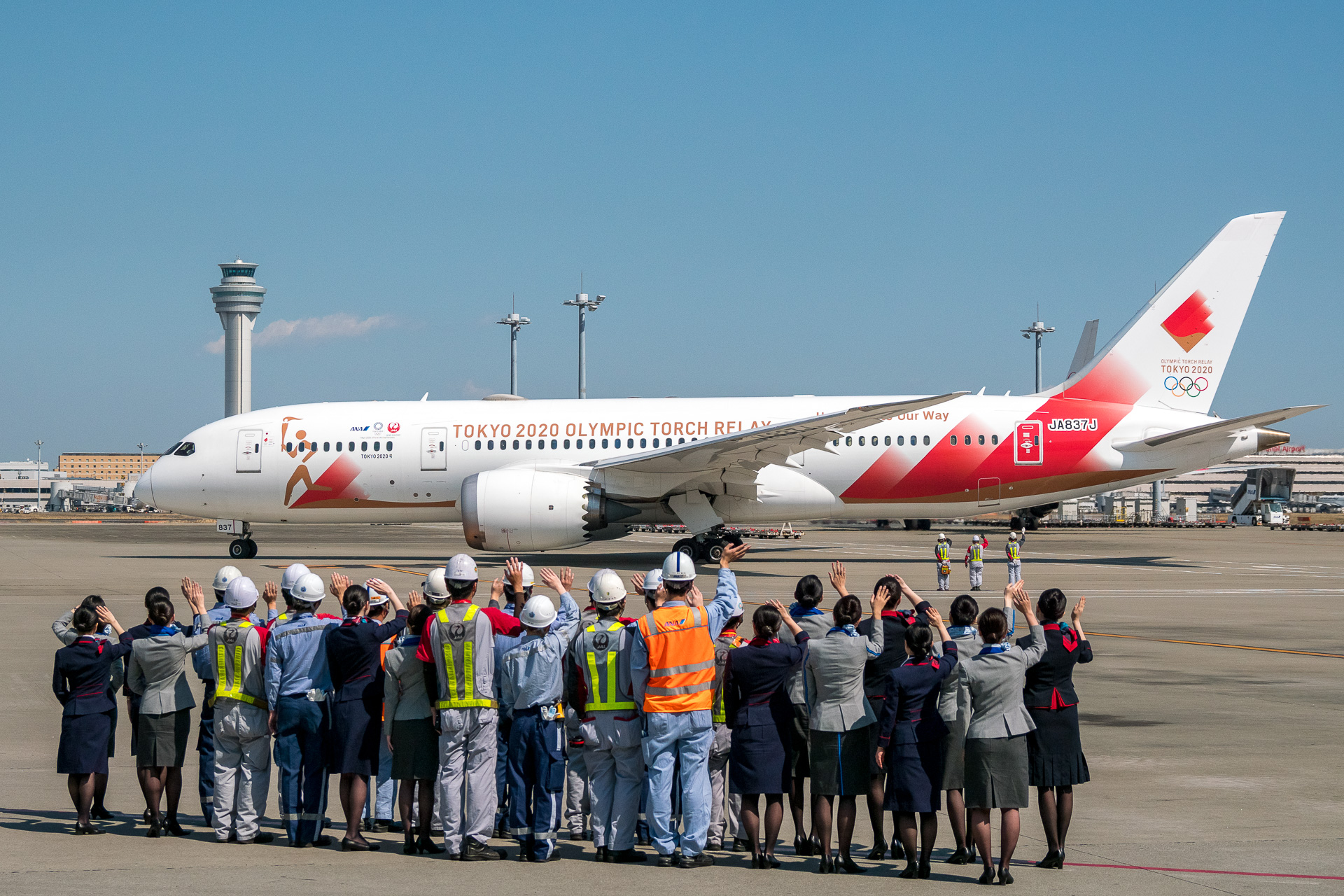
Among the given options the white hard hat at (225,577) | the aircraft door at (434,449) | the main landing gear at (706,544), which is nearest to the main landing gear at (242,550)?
the aircraft door at (434,449)

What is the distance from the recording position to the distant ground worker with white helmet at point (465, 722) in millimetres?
6723

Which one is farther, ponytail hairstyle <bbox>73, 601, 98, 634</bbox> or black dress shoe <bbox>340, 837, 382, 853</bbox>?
ponytail hairstyle <bbox>73, 601, 98, 634</bbox>

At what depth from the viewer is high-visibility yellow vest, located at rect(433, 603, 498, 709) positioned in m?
6.73

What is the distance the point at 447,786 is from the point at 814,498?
21999mm

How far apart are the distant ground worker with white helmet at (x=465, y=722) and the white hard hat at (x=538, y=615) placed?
0.76ft

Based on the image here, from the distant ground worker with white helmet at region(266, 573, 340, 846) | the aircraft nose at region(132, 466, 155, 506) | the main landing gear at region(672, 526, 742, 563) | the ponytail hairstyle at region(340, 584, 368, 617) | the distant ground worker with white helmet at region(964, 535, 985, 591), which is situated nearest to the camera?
the distant ground worker with white helmet at region(266, 573, 340, 846)

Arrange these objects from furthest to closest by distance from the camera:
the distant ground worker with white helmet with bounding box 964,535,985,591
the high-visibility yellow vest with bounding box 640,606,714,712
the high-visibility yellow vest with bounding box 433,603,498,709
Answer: the distant ground worker with white helmet with bounding box 964,535,985,591, the high-visibility yellow vest with bounding box 433,603,498,709, the high-visibility yellow vest with bounding box 640,606,714,712

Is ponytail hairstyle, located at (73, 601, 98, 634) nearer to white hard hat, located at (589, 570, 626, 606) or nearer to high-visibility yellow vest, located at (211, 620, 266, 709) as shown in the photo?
high-visibility yellow vest, located at (211, 620, 266, 709)

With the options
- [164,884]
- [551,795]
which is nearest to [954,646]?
[551,795]

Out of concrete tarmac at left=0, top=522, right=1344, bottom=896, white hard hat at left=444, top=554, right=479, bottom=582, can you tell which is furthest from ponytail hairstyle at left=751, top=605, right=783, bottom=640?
white hard hat at left=444, top=554, right=479, bottom=582

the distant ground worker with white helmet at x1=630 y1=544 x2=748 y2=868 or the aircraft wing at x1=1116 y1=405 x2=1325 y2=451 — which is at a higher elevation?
the aircraft wing at x1=1116 y1=405 x2=1325 y2=451

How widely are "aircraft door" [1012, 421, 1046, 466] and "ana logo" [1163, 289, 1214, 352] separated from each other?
4.46 m

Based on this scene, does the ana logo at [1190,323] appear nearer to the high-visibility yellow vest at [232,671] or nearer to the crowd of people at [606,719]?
the crowd of people at [606,719]

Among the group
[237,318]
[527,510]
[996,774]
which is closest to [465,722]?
[996,774]
